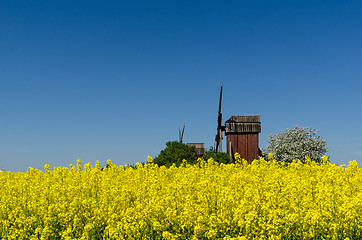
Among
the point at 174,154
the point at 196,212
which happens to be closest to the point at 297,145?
the point at 174,154

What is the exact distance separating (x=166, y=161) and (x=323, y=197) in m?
15.4

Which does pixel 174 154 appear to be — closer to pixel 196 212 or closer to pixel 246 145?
pixel 246 145

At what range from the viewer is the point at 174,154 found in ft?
71.5

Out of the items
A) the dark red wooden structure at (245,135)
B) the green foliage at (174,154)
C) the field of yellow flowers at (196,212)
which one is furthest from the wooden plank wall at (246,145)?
the field of yellow flowers at (196,212)

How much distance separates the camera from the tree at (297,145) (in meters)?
31.3

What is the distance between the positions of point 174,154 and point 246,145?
12931 mm

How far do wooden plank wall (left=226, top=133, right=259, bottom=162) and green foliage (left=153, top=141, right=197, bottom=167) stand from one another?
11.2m

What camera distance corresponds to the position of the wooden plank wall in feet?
107

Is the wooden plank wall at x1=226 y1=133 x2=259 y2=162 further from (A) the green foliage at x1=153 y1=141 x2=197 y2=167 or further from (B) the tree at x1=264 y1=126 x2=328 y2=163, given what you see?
(A) the green foliage at x1=153 y1=141 x2=197 y2=167

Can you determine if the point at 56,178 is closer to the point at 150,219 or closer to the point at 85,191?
the point at 85,191

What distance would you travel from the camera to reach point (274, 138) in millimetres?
32938

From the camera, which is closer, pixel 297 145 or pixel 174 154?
pixel 174 154

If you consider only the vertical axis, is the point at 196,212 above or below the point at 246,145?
below

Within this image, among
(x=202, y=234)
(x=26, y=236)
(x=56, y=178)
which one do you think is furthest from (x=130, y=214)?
(x=56, y=178)
